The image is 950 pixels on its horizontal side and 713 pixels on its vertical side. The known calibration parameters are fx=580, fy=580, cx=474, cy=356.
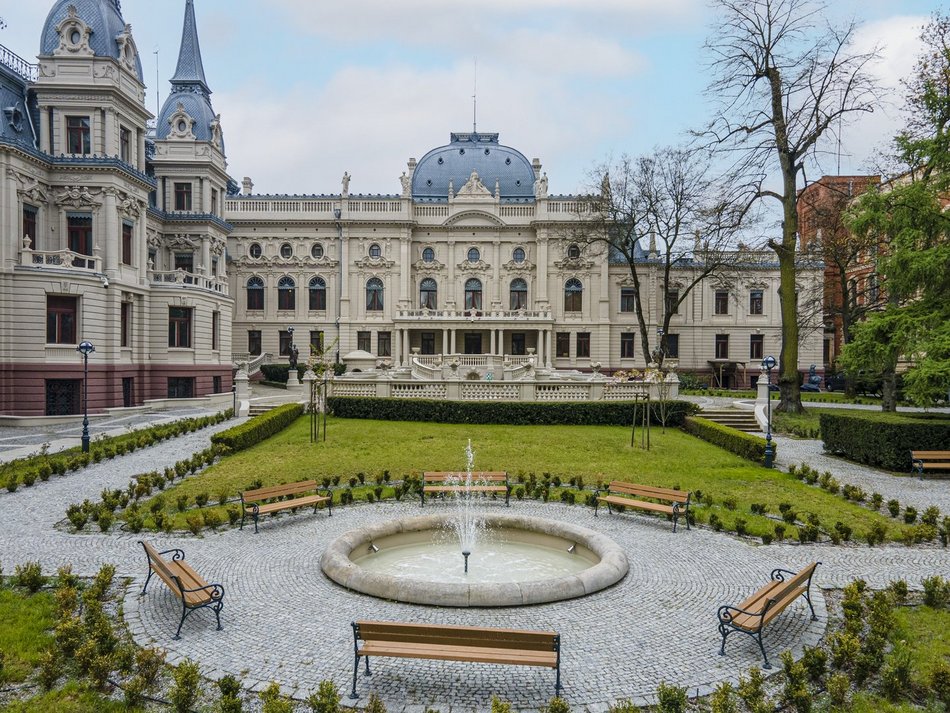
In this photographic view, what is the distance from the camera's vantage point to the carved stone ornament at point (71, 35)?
98.5 feet

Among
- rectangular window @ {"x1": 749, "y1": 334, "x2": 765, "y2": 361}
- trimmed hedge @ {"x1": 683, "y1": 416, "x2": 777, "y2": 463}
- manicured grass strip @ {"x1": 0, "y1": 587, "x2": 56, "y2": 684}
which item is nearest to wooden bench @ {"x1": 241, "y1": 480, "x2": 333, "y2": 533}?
manicured grass strip @ {"x1": 0, "y1": 587, "x2": 56, "y2": 684}

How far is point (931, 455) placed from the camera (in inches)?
701

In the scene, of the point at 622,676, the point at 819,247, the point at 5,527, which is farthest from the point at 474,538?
the point at 819,247

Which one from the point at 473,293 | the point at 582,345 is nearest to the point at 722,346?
the point at 582,345

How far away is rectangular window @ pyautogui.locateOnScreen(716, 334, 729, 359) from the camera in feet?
174

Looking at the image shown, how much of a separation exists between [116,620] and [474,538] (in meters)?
6.06

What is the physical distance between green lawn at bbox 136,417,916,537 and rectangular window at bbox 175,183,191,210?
22.8 meters

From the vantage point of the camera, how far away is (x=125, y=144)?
32.5 meters

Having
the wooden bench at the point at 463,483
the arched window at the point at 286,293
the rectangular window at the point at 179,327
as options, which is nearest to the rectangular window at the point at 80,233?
A: the rectangular window at the point at 179,327

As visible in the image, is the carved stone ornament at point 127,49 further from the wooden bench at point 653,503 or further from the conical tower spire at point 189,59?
the wooden bench at point 653,503

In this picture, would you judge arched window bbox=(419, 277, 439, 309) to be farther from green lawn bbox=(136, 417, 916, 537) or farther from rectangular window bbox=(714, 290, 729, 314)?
green lawn bbox=(136, 417, 916, 537)

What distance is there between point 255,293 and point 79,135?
21837mm

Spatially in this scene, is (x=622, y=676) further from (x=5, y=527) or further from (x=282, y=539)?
(x=5, y=527)

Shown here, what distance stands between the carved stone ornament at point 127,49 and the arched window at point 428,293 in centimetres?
2625
